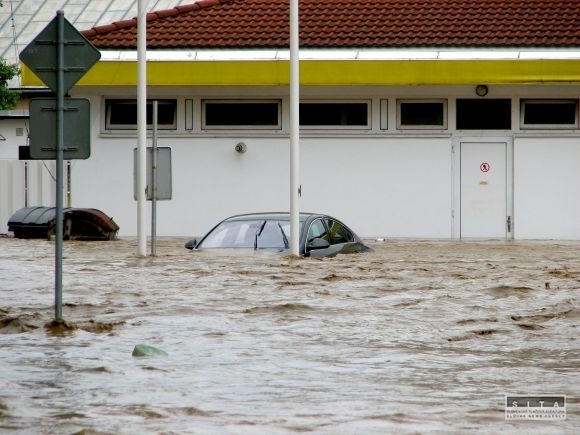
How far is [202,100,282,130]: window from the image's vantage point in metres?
34.3

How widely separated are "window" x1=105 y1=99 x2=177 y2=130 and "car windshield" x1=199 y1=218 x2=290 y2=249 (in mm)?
11611

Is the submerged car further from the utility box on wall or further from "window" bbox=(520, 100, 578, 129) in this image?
"window" bbox=(520, 100, 578, 129)

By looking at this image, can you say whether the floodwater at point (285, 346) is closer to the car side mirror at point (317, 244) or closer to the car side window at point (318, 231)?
the car side mirror at point (317, 244)

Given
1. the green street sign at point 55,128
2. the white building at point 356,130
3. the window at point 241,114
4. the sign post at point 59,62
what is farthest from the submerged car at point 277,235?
the window at point 241,114

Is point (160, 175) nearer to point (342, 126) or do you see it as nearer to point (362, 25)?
point (342, 126)

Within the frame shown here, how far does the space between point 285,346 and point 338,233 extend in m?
11.4

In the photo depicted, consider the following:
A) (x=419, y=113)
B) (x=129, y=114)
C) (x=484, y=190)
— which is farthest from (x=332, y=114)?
(x=129, y=114)

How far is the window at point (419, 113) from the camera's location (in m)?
33.9

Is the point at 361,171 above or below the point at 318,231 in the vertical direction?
above

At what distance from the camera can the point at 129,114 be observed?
114 feet

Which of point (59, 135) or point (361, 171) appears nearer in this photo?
point (59, 135)

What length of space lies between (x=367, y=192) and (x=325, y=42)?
10.8 ft

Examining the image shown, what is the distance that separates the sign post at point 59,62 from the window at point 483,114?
20105 mm

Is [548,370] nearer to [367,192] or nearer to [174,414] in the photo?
[174,414]
